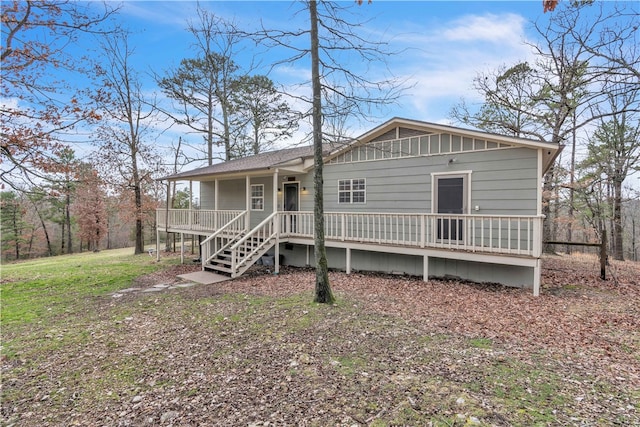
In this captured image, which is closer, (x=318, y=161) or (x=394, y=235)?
(x=318, y=161)

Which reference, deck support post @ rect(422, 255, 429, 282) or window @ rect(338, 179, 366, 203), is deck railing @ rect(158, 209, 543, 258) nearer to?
deck support post @ rect(422, 255, 429, 282)

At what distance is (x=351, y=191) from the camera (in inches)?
389

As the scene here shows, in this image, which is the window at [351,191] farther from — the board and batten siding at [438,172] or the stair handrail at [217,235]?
the stair handrail at [217,235]

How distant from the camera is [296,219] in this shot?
10.3 meters

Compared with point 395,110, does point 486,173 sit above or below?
below

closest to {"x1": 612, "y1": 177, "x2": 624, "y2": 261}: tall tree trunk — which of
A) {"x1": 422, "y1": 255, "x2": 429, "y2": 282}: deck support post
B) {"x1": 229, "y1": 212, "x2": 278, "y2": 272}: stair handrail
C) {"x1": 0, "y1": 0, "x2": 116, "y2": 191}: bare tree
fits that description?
{"x1": 422, "y1": 255, "x2": 429, "y2": 282}: deck support post

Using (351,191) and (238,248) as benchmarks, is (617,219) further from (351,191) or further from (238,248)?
(238,248)

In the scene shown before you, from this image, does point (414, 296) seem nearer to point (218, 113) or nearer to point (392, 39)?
point (392, 39)

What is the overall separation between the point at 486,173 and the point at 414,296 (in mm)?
3682

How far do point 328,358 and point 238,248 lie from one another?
614 centimetres

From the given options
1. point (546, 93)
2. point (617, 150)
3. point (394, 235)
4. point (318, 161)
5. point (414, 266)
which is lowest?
point (414, 266)

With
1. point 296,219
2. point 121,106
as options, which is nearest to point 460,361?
point 296,219

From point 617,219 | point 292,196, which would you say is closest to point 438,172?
point 292,196

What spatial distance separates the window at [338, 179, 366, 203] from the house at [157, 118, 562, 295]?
0.11ft
